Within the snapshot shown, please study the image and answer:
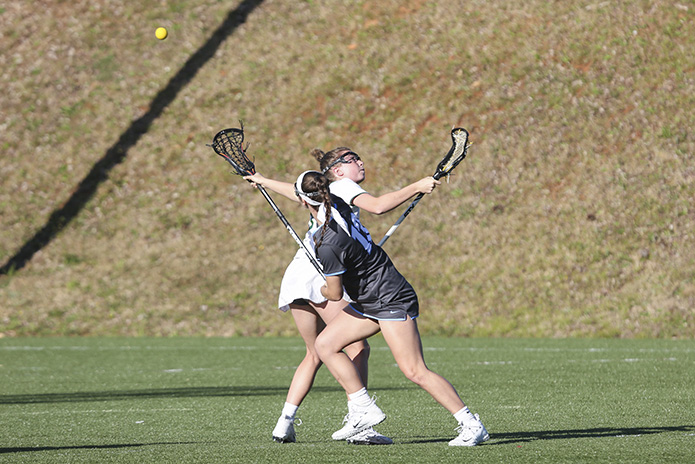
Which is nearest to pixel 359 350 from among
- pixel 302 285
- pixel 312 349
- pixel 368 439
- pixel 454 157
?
pixel 312 349

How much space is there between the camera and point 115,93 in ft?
81.3

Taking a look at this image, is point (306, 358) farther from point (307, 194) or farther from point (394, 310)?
point (307, 194)

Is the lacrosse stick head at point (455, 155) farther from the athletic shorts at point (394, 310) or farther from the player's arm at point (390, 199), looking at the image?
the athletic shorts at point (394, 310)

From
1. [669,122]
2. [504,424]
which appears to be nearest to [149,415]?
[504,424]

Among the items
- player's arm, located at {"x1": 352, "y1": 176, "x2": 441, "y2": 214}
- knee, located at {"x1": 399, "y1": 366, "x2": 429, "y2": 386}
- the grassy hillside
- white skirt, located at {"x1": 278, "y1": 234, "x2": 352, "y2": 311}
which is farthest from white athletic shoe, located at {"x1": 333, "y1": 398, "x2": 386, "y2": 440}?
the grassy hillside

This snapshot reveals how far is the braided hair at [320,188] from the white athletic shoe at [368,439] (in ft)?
3.98

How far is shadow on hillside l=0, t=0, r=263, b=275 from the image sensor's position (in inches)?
838

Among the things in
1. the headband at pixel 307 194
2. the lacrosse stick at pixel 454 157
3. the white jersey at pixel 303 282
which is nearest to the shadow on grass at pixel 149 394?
the white jersey at pixel 303 282

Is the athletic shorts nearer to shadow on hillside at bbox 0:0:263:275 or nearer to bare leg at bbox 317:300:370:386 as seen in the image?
bare leg at bbox 317:300:370:386

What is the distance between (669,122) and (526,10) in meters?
5.33

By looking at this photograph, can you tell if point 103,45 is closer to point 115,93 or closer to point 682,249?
point 115,93

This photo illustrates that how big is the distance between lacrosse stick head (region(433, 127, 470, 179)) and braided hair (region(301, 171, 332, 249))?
0.75 meters

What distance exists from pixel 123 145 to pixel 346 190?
61.4 feet

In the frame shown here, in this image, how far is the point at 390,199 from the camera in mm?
5465
